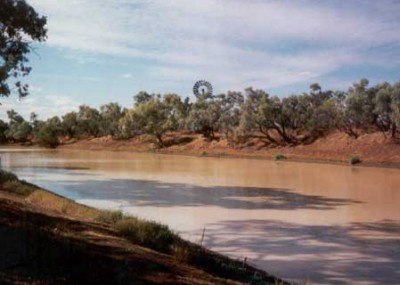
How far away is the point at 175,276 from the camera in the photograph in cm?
812

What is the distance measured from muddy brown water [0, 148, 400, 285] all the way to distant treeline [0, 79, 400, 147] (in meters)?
28.6

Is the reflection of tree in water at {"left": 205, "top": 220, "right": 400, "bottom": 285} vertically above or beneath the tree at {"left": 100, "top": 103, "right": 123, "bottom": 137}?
beneath

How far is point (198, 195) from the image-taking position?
82.2 ft

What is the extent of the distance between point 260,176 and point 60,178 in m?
13.4

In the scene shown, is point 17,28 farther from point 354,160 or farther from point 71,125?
point 71,125

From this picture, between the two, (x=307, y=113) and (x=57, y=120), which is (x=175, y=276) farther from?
(x=57, y=120)

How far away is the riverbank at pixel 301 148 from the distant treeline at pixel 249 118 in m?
1.40

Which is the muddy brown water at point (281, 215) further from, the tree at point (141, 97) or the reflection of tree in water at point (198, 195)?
the tree at point (141, 97)

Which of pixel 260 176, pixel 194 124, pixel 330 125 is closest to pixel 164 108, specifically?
pixel 194 124

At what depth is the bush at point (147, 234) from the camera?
11406mm

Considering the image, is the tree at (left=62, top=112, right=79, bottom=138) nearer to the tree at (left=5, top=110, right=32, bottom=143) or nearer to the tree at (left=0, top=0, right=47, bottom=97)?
the tree at (left=5, top=110, right=32, bottom=143)

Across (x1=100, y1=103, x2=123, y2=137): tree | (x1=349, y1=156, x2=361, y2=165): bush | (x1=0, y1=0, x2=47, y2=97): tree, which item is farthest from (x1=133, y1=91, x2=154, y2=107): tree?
(x1=0, y1=0, x2=47, y2=97): tree

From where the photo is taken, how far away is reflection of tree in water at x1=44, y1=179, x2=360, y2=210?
72.8 feet

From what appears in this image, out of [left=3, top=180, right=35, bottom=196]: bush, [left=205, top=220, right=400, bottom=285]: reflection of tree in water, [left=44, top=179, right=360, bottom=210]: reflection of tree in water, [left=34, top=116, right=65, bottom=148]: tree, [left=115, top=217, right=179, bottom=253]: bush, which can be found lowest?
[left=205, top=220, right=400, bottom=285]: reflection of tree in water
